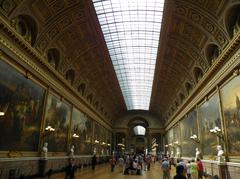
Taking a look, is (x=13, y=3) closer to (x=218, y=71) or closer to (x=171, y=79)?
(x=218, y=71)

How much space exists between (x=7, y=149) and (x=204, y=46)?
1470 cm

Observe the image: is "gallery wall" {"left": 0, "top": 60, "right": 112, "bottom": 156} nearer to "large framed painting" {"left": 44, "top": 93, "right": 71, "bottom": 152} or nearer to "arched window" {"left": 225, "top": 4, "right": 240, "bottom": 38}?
"large framed painting" {"left": 44, "top": 93, "right": 71, "bottom": 152}

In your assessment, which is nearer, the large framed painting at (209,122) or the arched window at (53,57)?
the large framed painting at (209,122)

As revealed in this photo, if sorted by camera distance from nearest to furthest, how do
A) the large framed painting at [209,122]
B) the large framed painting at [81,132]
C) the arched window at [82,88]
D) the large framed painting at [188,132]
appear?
the large framed painting at [209,122]
the large framed painting at [188,132]
the large framed painting at [81,132]
the arched window at [82,88]

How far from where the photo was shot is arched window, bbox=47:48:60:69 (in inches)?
733

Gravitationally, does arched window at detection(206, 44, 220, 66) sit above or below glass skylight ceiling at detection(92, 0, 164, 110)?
below

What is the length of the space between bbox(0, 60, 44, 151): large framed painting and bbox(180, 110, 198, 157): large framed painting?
47.2 feet

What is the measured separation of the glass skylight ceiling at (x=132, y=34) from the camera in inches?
776

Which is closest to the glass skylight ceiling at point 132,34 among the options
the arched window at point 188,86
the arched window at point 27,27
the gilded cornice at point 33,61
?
the arched window at point 188,86

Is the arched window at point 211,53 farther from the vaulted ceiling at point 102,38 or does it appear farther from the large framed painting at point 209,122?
the large framed painting at point 209,122

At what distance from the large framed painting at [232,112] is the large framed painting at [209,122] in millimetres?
1552

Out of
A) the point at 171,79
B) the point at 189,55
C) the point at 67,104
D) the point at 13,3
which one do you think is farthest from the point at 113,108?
the point at 13,3

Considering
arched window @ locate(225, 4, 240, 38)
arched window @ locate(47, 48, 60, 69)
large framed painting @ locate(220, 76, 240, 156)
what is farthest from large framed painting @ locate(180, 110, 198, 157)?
arched window @ locate(47, 48, 60, 69)

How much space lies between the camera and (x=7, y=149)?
12477 millimetres
